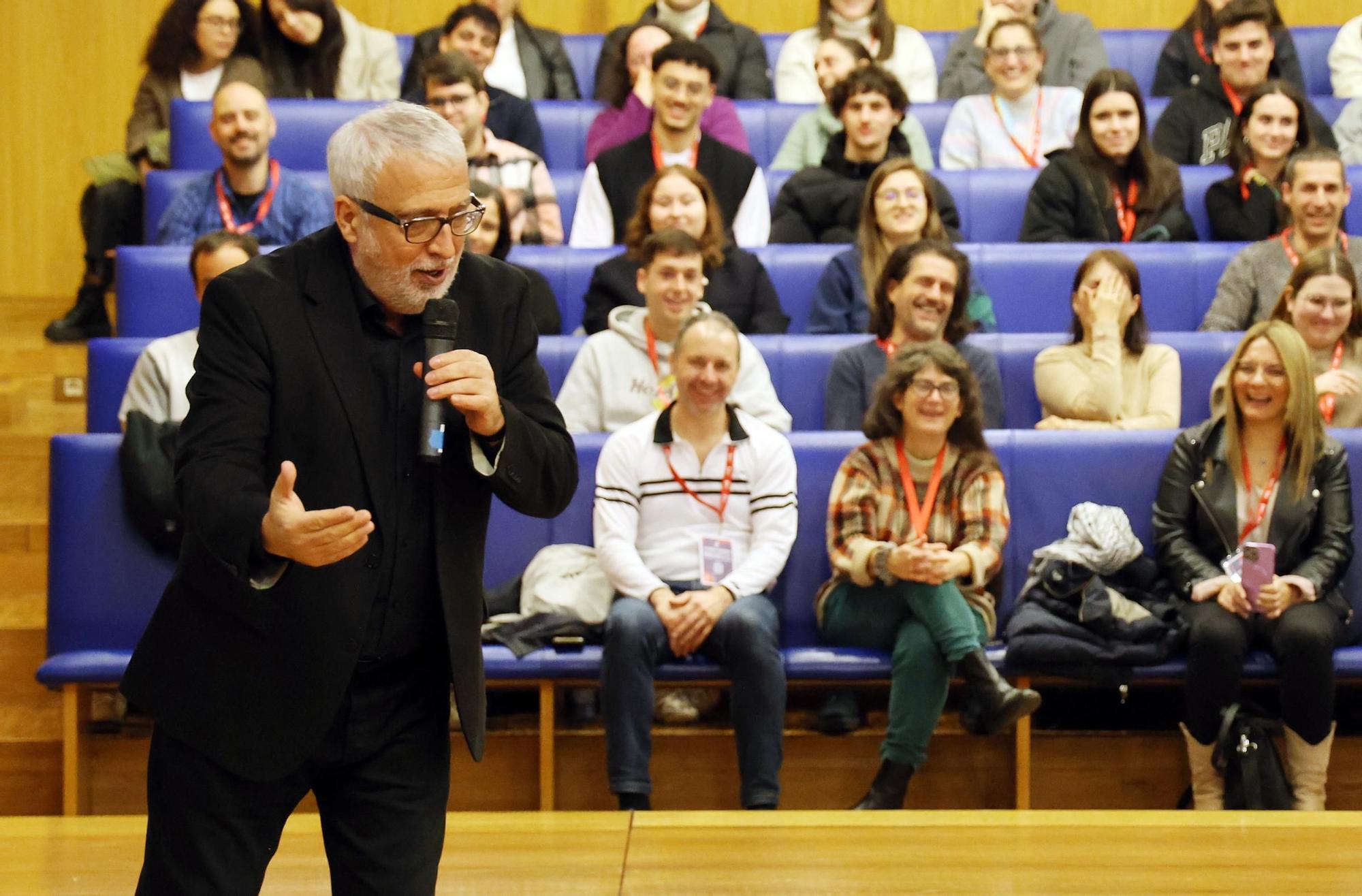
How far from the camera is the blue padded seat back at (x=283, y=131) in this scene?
Result: 11.6ft

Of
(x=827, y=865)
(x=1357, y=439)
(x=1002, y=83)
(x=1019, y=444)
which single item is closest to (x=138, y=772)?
(x=827, y=865)

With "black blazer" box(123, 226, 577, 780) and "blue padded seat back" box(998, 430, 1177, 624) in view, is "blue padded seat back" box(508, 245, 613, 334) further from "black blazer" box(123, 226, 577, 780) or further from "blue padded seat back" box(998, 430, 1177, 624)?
"black blazer" box(123, 226, 577, 780)

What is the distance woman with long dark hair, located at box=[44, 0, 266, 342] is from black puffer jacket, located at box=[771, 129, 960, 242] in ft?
4.05

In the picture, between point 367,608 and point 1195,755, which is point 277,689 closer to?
point 367,608

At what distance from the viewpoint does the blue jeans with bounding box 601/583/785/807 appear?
2.20 m

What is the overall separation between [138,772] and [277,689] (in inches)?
56.9

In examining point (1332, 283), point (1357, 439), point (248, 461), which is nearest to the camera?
point (248, 461)

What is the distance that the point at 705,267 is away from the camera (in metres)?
2.93

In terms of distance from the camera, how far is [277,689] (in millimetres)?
1095

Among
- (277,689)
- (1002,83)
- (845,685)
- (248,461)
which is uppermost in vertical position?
(1002,83)

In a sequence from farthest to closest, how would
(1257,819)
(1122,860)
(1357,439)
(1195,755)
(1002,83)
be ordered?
(1002,83), (1357,439), (1195,755), (1257,819), (1122,860)

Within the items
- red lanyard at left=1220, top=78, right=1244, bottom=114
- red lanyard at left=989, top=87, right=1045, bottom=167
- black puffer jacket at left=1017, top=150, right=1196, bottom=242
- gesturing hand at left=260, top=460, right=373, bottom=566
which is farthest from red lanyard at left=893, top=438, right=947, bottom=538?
red lanyard at left=1220, top=78, right=1244, bottom=114

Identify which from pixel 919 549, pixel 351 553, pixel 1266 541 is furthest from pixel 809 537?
pixel 351 553

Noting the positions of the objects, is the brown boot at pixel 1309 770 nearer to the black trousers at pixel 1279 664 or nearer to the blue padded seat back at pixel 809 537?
the black trousers at pixel 1279 664
